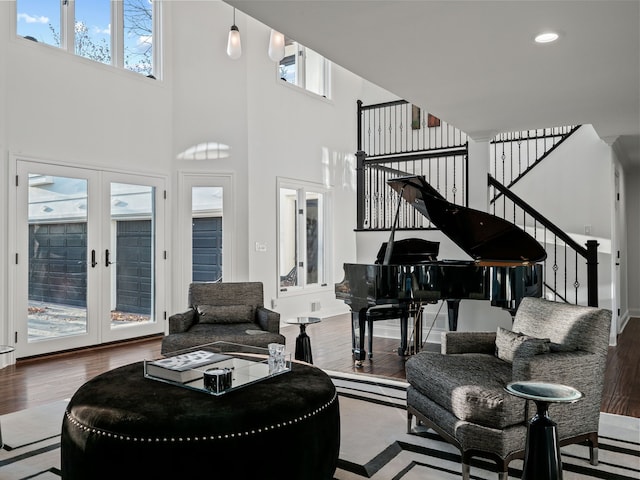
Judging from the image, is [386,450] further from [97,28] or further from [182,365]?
[97,28]

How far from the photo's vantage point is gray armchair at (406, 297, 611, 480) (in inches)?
93.7

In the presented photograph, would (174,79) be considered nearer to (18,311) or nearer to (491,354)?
(18,311)

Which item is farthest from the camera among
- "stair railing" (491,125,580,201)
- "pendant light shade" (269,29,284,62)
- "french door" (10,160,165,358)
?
"stair railing" (491,125,580,201)

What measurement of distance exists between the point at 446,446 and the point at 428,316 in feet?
11.2

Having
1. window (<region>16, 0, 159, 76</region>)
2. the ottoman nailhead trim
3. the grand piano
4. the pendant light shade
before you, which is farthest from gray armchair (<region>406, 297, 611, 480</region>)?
window (<region>16, 0, 159, 76</region>)

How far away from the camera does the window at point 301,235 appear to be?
7766mm

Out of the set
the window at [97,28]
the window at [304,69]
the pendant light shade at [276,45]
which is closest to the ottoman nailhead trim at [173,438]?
the pendant light shade at [276,45]

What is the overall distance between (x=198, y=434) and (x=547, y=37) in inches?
115

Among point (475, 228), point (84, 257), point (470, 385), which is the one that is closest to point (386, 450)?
point (470, 385)

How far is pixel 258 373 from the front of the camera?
8.70ft

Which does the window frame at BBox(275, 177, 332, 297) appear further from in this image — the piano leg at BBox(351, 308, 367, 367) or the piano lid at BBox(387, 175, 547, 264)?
the piano lid at BBox(387, 175, 547, 264)

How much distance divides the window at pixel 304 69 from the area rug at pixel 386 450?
19.0ft

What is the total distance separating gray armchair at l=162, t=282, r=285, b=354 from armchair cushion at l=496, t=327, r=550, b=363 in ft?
6.26

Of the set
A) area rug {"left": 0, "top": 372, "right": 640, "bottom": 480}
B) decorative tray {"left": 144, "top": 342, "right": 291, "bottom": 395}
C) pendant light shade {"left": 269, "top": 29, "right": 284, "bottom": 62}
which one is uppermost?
pendant light shade {"left": 269, "top": 29, "right": 284, "bottom": 62}
